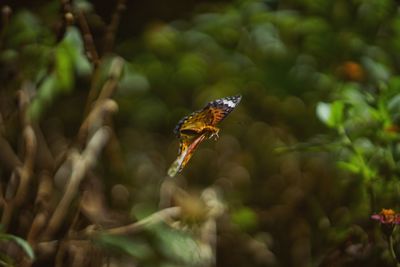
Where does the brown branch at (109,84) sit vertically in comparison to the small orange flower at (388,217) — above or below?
below

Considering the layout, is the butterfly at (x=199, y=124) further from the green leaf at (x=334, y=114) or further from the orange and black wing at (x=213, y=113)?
Result: the green leaf at (x=334, y=114)

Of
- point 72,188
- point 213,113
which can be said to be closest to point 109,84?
point 72,188

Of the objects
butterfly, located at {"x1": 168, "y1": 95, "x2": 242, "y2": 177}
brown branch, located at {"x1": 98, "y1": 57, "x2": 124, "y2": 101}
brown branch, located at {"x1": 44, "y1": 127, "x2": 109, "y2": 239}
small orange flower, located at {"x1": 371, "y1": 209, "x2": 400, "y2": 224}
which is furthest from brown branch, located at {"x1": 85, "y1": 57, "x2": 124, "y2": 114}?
small orange flower, located at {"x1": 371, "y1": 209, "x2": 400, "y2": 224}

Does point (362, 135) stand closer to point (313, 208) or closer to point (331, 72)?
point (313, 208)

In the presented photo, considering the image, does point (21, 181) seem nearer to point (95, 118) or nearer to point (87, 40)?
point (95, 118)

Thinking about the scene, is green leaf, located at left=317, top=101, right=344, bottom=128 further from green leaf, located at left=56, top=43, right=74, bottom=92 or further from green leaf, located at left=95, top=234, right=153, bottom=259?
green leaf, located at left=56, top=43, right=74, bottom=92

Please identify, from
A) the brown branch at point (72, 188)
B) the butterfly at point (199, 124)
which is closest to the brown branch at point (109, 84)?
the brown branch at point (72, 188)

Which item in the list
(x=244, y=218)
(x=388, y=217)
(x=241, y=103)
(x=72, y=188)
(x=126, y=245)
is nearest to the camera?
(x=388, y=217)

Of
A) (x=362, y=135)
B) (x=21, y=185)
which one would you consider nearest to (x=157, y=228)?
(x=21, y=185)
